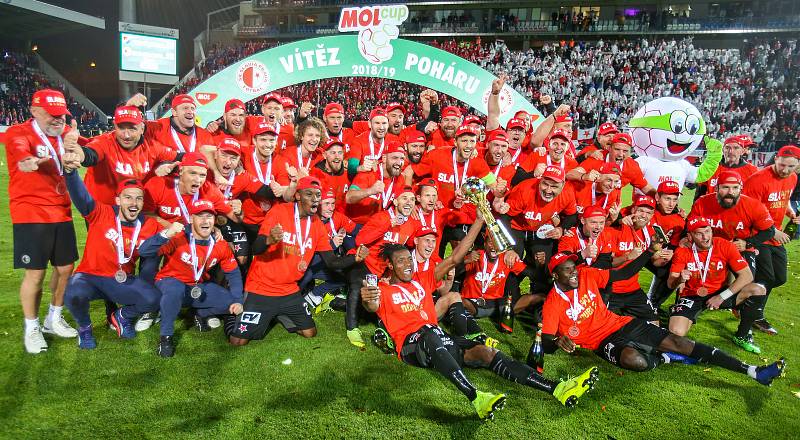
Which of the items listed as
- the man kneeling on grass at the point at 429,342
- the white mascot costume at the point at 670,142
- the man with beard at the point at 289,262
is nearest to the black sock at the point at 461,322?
the man kneeling on grass at the point at 429,342

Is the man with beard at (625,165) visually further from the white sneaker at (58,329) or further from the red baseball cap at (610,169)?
Result: the white sneaker at (58,329)

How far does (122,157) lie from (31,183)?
1039mm

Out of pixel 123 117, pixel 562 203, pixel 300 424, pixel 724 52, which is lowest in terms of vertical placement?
pixel 300 424

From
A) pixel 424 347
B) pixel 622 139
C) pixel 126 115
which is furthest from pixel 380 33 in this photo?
pixel 424 347

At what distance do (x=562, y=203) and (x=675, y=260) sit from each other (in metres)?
1.46

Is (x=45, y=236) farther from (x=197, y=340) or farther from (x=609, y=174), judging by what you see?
(x=609, y=174)

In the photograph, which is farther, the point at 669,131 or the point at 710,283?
the point at 669,131

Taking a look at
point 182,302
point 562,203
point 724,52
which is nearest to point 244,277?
point 182,302

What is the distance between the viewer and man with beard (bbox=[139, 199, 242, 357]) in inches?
195

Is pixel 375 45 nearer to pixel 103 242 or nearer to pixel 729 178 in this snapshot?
pixel 729 178

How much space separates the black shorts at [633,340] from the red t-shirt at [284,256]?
3135mm

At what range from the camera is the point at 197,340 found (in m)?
5.33

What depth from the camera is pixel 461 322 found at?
5.46 meters

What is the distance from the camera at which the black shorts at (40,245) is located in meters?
4.68
